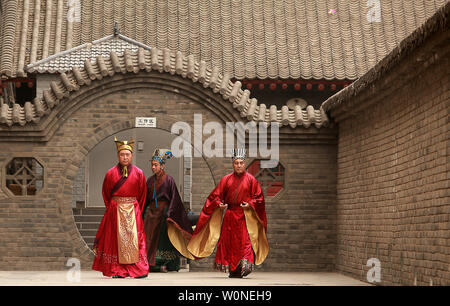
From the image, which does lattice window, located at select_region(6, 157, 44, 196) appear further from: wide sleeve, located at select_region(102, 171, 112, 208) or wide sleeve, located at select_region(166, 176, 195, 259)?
wide sleeve, located at select_region(102, 171, 112, 208)

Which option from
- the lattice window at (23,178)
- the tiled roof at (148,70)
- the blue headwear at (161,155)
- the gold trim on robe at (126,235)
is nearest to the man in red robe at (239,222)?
the gold trim on robe at (126,235)

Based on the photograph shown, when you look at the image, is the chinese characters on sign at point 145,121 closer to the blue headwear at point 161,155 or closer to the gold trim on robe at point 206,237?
the blue headwear at point 161,155

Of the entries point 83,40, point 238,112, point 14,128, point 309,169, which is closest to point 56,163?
point 14,128

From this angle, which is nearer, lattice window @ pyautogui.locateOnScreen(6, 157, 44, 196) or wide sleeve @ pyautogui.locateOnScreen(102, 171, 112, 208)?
wide sleeve @ pyautogui.locateOnScreen(102, 171, 112, 208)

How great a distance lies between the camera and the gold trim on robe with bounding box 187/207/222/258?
517 inches

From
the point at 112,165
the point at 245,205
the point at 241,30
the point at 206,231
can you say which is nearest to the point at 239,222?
the point at 245,205

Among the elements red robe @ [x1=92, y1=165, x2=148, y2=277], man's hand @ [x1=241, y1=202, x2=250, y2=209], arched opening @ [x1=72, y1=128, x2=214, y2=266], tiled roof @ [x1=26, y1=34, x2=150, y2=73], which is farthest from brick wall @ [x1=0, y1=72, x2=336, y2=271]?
arched opening @ [x1=72, y1=128, x2=214, y2=266]

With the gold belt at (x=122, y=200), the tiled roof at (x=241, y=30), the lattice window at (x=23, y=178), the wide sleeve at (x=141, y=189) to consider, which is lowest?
the gold belt at (x=122, y=200)

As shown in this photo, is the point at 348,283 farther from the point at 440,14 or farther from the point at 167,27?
the point at 167,27

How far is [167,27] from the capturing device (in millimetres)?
21453

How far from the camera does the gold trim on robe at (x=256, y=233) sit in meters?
12.7

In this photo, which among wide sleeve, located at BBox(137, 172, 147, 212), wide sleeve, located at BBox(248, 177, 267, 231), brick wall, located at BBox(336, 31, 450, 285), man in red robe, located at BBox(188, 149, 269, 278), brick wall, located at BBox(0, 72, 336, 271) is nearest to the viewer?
brick wall, located at BBox(336, 31, 450, 285)

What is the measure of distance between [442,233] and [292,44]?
40.5 feet

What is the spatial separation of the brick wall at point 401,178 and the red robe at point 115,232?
315 centimetres
